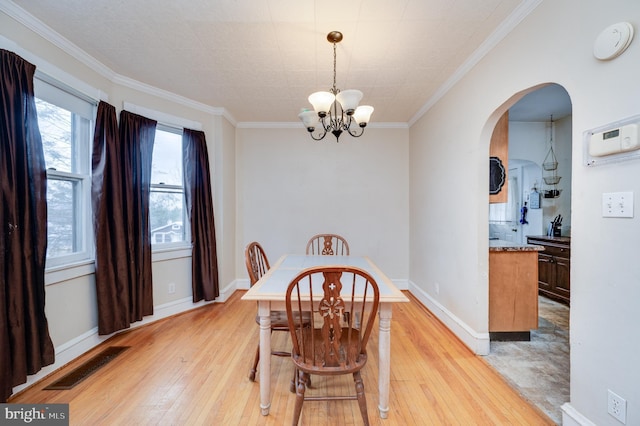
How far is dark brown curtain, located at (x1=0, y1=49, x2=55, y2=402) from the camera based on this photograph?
5.52 ft

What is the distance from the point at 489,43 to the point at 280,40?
1.68 meters

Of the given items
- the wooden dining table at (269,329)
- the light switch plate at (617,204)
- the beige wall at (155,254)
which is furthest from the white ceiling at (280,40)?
the wooden dining table at (269,329)

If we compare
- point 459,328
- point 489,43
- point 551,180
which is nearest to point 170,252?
point 459,328

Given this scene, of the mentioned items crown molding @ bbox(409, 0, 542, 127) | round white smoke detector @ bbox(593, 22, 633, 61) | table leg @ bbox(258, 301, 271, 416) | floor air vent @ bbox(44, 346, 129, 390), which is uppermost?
crown molding @ bbox(409, 0, 542, 127)

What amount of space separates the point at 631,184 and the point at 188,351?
316cm

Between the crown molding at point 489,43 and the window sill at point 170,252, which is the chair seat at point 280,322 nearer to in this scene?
the window sill at point 170,252

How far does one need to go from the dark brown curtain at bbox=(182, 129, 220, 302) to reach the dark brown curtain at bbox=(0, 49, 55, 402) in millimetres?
1448

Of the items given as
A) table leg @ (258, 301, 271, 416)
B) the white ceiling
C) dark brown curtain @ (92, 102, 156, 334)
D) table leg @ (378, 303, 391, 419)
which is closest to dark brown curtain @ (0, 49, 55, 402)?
dark brown curtain @ (92, 102, 156, 334)

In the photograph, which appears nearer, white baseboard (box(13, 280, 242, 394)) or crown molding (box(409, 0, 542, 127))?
crown molding (box(409, 0, 542, 127))

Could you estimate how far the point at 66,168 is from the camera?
228cm

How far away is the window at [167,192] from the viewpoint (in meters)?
3.13

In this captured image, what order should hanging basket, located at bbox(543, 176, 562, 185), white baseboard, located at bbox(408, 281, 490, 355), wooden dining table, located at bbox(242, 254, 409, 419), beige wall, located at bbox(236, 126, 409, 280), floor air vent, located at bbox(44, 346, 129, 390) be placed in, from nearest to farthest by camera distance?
wooden dining table, located at bbox(242, 254, 409, 419) < floor air vent, located at bbox(44, 346, 129, 390) < white baseboard, located at bbox(408, 281, 490, 355) < hanging basket, located at bbox(543, 176, 562, 185) < beige wall, located at bbox(236, 126, 409, 280)

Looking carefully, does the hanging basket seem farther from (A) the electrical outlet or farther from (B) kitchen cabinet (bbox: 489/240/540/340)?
(A) the electrical outlet

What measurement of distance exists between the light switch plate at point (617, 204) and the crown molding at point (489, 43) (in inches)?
52.3
